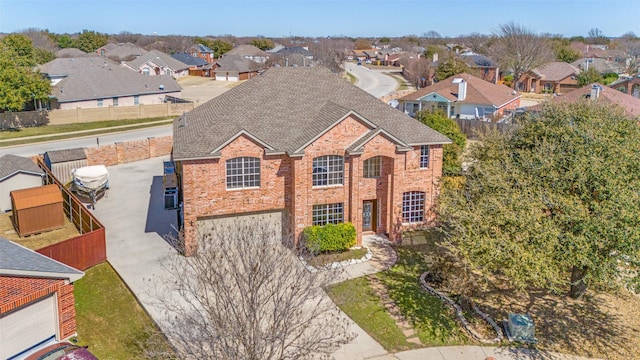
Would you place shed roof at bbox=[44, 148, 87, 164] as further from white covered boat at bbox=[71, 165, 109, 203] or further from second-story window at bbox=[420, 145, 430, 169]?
second-story window at bbox=[420, 145, 430, 169]

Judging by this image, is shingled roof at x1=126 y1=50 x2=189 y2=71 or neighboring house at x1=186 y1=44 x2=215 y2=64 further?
neighboring house at x1=186 y1=44 x2=215 y2=64

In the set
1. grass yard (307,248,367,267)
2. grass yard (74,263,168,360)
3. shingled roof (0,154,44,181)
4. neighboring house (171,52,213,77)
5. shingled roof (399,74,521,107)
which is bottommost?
grass yard (74,263,168,360)

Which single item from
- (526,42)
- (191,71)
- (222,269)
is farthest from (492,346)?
(191,71)

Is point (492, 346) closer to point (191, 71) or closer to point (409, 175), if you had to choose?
point (409, 175)

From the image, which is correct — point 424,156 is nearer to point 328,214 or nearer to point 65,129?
point 328,214

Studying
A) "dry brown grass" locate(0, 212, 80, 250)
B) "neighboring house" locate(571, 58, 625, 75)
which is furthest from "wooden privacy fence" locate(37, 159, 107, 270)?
"neighboring house" locate(571, 58, 625, 75)

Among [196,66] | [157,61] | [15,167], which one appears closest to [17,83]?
[15,167]
